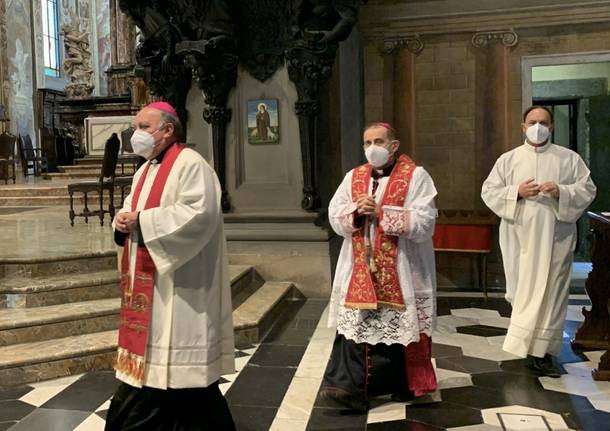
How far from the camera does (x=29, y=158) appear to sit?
16.0 meters

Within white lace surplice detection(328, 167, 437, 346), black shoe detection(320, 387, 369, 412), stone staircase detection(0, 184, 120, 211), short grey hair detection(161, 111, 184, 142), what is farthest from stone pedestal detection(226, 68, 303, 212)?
stone staircase detection(0, 184, 120, 211)

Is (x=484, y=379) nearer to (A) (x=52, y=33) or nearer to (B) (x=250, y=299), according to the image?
(B) (x=250, y=299)

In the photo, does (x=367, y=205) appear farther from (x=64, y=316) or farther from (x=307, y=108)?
(x=307, y=108)


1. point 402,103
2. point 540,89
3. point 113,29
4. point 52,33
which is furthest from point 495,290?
point 52,33

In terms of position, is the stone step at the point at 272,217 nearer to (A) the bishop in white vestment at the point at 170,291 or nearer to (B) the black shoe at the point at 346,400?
(B) the black shoe at the point at 346,400

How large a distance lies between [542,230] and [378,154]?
142cm

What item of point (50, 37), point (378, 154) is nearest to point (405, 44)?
point (378, 154)

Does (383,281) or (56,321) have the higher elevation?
(383,281)

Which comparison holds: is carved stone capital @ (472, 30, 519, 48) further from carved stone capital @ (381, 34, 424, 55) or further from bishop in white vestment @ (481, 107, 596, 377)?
bishop in white vestment @ (481, 107, 596, 377)

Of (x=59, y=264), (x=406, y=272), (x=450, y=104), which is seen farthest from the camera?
(x=450, y=104)

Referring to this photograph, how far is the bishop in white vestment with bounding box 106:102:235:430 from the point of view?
105 inches

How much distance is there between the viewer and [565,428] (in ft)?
10.8

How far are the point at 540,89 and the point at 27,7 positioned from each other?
16218mm

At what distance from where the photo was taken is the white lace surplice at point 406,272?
3.45 metres
